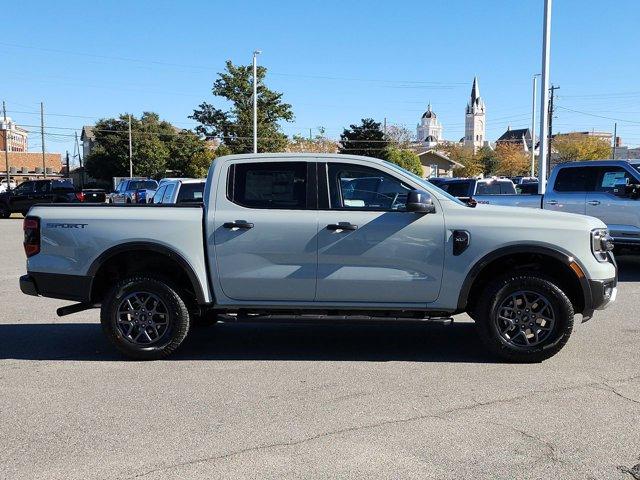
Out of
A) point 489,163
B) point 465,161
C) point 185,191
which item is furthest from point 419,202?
point 489,163

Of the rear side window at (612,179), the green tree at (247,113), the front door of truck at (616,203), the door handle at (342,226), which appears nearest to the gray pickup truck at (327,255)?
the door handle at (342,226)

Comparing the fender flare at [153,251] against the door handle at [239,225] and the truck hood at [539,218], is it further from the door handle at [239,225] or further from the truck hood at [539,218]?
the truck hood at [539,218]

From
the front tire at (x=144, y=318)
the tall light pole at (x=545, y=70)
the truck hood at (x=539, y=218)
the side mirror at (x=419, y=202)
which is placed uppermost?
the tall light pole at (x=545, y=70)

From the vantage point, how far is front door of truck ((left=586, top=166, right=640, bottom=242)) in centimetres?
1118

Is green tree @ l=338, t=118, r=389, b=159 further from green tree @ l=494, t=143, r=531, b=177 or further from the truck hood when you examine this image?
the truck hood

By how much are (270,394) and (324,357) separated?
1.17 m

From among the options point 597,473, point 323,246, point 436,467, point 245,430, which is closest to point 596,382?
point 597,473

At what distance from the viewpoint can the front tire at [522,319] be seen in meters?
5.67

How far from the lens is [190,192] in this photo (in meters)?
15.0

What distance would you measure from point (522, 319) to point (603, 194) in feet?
22.7

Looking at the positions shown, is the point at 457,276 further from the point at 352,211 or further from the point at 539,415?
the point at 539,415

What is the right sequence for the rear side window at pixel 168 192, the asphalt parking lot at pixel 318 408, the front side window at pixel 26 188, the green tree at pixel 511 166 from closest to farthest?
the asphalt parking lot at pixel 318 408 < the rear side window at pixel 168 192 < the front side window at pixel 26 188 < the green tree at pixel 511 166

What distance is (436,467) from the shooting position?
3.69 m

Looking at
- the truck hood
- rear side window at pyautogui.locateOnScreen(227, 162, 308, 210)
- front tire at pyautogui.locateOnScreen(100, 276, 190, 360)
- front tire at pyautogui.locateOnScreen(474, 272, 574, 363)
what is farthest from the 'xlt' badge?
front tire at pyautogui.locateOnScreen(100, 276, 190, 360)
